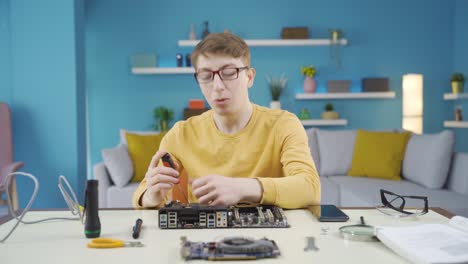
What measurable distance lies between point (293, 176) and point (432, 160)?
2.47 meters

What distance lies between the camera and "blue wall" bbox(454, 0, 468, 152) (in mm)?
5520

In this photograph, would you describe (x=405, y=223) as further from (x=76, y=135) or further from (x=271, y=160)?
(x=76, y=135)

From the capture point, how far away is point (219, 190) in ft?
4.11

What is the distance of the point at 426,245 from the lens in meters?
0.98

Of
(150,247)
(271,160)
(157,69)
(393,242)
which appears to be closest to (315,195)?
(271,160)

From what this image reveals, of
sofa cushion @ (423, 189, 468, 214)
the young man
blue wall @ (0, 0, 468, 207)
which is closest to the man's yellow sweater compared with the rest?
the young man

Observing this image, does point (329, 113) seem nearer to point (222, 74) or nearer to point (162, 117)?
point (162, 117)

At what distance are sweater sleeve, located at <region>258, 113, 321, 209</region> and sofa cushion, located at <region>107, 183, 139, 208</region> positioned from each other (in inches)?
93.9

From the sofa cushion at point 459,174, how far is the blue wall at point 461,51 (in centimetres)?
219

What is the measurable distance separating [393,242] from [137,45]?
16.6ft

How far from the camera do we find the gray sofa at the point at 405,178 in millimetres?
3395

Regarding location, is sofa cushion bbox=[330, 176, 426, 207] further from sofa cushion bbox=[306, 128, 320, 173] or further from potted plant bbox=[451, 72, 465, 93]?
potted plant bbox=[451, 72, 465, 93]

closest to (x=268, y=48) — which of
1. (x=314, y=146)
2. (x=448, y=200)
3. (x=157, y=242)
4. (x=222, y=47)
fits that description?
(x=314, y=146)

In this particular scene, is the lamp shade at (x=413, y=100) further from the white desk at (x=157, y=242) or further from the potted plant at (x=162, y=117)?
the white desk at (x=157, y=242)
